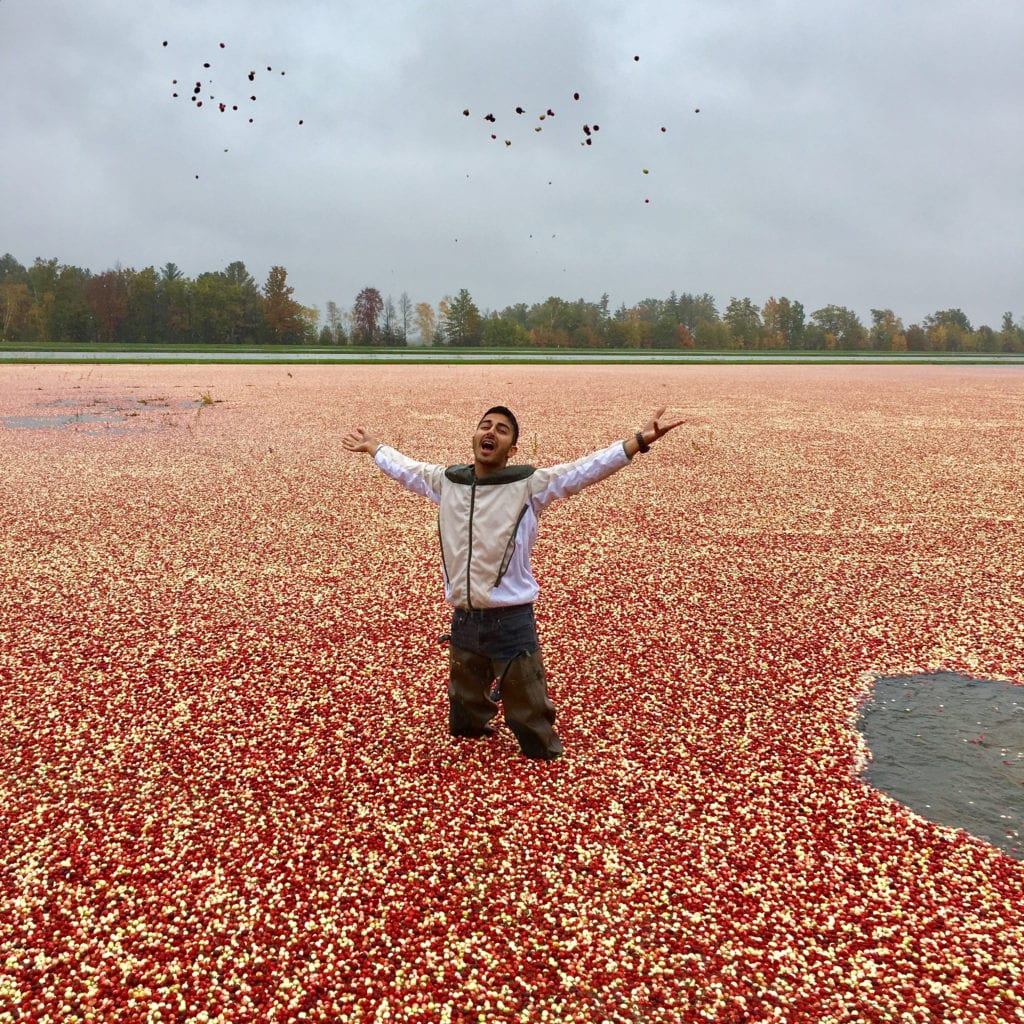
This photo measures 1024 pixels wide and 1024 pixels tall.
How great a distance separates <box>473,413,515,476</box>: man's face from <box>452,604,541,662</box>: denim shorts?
34.7 inches

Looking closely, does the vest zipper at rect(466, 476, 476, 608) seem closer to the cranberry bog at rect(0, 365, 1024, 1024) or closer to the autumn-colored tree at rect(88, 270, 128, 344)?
the cranberry bog at rect(0, 365, 1024, 1024)

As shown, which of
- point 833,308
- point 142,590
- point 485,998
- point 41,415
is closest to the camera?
point 485,998

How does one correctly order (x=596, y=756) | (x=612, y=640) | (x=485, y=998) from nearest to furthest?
(x=485, y=998) → (x=596, y=756) → (x=612, y=640)

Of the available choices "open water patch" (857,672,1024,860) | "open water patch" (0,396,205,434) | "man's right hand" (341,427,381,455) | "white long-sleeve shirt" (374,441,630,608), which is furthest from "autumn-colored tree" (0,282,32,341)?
"open water patch" (857,672,1024,860)

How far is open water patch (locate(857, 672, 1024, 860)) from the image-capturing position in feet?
13.5

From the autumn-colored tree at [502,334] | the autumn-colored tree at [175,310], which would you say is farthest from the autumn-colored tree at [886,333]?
the autumn-colored tree at [175,310]

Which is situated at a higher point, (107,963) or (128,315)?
(128,315)

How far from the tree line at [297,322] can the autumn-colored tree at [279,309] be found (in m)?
0.12

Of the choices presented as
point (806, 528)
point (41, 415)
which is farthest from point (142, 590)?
point (41, 415)

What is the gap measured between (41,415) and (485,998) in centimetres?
2234

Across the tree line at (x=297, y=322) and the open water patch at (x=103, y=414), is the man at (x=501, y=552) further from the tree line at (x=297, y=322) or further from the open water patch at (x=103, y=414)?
the tree line at (x=297, y=322)

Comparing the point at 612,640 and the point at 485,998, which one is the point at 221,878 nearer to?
the point at 485,998

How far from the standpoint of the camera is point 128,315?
8569 cm

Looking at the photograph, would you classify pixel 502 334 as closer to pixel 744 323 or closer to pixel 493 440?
pixel 744 323
